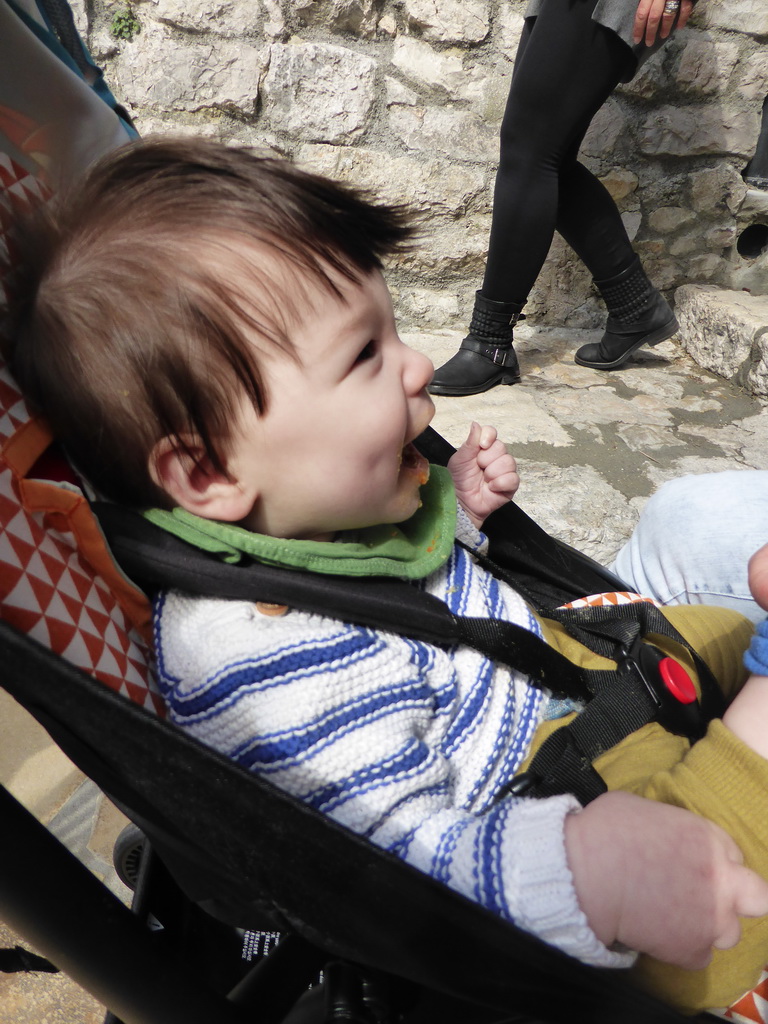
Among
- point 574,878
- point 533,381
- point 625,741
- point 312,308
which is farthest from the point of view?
point 533,381

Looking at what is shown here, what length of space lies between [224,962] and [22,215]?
87 centimetres

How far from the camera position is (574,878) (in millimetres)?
573

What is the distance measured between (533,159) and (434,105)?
0.55m

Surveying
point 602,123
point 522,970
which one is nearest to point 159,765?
point 522,970

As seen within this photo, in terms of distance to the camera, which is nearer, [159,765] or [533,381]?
[159,765]

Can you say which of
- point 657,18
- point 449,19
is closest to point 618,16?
point 657,18

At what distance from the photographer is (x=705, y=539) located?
1.04m

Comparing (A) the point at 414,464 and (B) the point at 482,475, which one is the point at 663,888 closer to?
(A) the point at 414,464

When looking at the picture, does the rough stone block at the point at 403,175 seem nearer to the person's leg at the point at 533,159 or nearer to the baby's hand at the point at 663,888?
the person's leg at the point at 533,159

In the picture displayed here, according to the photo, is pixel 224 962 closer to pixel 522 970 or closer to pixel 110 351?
pixel 522 970

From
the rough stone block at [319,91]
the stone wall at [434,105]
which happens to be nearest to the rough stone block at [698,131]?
the stone wall at [434,105]

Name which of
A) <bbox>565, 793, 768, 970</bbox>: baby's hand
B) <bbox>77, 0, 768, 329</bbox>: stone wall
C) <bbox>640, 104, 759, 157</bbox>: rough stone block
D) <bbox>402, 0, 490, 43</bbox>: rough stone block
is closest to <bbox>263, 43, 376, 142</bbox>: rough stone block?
<bbox>77, 0, 768, 329</bbox>: stone wall

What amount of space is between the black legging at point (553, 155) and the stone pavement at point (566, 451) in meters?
0.34

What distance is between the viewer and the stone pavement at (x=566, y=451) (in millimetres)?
1322
